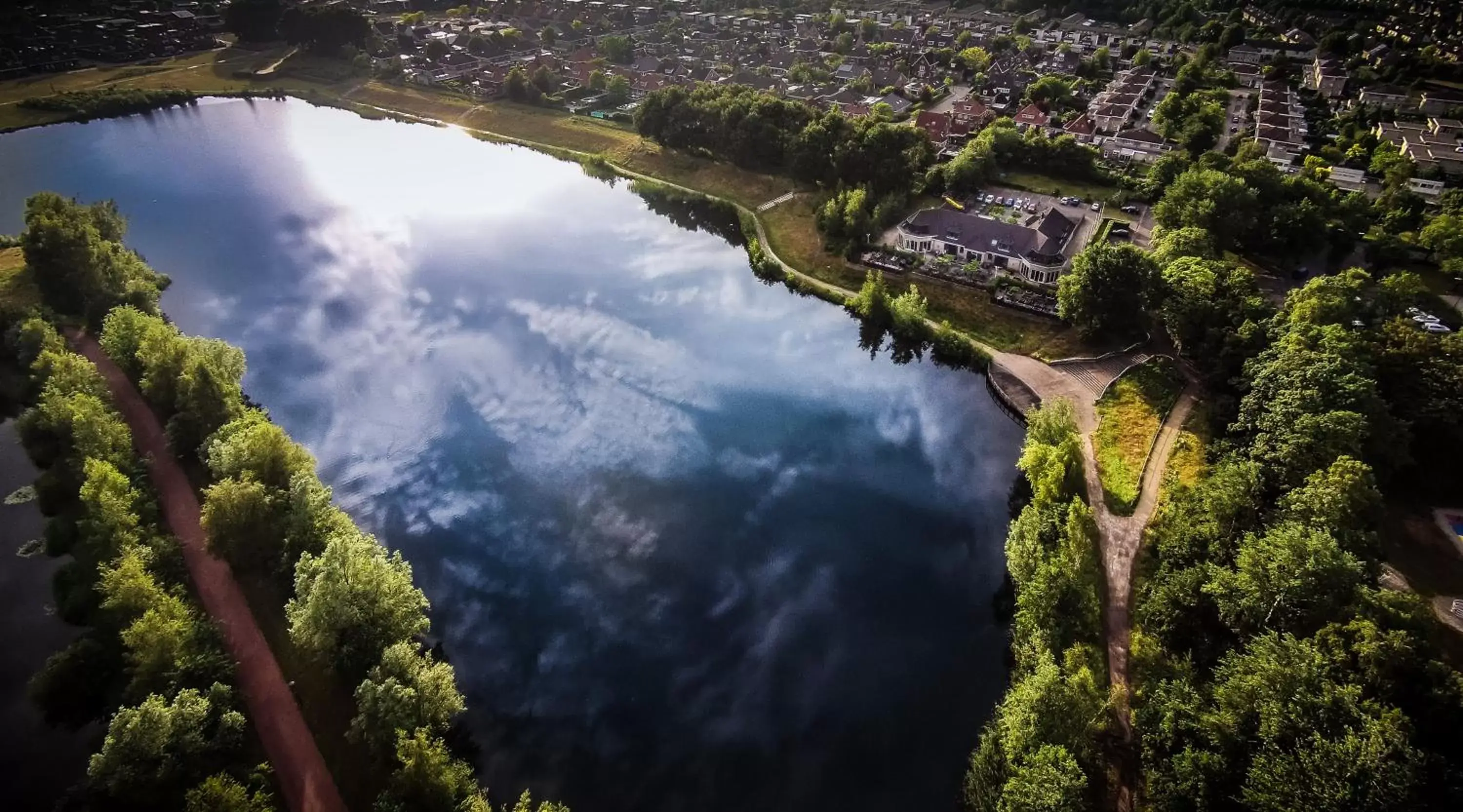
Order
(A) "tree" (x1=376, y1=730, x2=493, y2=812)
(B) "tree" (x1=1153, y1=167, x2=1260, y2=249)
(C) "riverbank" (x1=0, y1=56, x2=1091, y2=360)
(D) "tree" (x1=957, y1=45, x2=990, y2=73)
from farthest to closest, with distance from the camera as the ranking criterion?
1. (D) "tree" (x1=957, y1=45, x2=990, y2=73)
2. (B) "tree" (x1=1153, y1=167, x2=1260, y2=249)
3. (C) "riverbank" (x1=0, y1=56, x2=1091, y2=360)
4. (A) "tree" (x1=376, y1=730, x2=493, y2=812)

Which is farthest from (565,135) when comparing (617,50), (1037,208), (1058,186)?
(1058,186)

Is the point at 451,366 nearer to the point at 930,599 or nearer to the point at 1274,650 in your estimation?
the point at 930,599

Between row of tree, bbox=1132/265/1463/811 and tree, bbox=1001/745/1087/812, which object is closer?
row of tree, bbox=1132/265/1463/811

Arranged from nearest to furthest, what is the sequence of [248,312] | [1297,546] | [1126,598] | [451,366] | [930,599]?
[1297,546] < [1126,598] < [930,599] < [451,366] < [248,312]

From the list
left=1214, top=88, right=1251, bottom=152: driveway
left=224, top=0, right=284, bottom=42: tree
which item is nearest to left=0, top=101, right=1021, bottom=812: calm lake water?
left=1214, top=88, right=1251, bottom=152: driveway

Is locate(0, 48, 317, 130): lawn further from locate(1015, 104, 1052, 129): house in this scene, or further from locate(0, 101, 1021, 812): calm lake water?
locate(1015, 104, 1052, 129): house

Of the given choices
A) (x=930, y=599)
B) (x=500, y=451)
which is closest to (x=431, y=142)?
(x=500, y=451)
